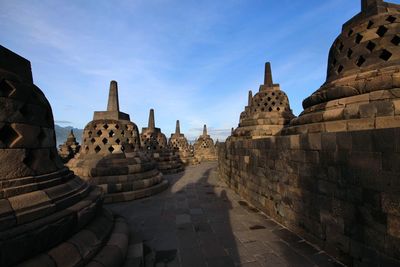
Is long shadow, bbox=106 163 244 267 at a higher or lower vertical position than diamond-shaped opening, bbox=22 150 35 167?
lower

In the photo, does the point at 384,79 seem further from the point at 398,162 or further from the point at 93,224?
the point at 93,224

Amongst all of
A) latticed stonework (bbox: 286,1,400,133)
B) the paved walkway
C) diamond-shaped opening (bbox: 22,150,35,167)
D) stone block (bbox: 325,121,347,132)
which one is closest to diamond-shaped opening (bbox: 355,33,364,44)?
latticed stonework (bbox: 286,1,400,133)

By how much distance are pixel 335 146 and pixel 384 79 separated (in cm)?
162

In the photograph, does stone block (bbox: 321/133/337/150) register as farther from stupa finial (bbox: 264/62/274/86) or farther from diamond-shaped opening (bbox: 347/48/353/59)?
stupa finial (bbox: 264/62/274/86)

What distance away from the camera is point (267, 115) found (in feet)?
32.6

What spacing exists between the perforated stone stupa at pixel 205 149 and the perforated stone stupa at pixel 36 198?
2348 cm

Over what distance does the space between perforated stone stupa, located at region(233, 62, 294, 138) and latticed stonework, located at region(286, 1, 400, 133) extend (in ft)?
15.0

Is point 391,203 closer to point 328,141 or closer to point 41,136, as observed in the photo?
point 328,141

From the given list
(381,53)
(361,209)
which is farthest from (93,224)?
(381,53)

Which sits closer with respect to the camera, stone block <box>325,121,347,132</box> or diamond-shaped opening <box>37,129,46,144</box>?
diamond-shaped opening <box>37,129,46,144</box>

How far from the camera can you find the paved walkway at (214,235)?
10.2 feet

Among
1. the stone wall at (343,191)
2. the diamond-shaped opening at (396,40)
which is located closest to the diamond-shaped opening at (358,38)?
the diamond-shaped opening at (396,40)

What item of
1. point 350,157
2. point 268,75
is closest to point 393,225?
point 350,157

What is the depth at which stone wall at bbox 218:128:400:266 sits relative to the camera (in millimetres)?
2404
